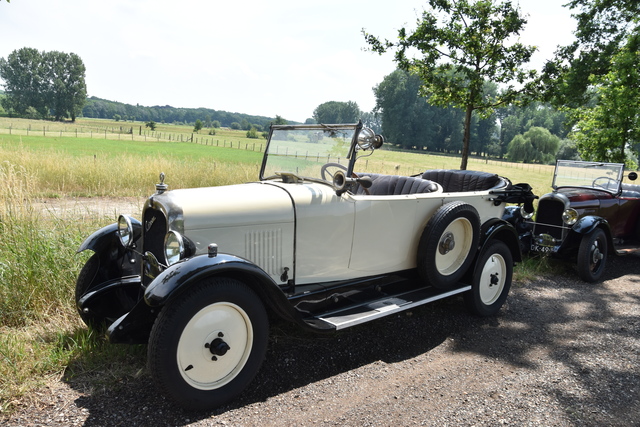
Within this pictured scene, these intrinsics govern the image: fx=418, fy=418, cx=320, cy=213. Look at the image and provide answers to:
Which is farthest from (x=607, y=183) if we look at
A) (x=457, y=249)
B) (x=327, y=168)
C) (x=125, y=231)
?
(x=125, y=231)

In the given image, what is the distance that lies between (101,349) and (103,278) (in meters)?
0.66

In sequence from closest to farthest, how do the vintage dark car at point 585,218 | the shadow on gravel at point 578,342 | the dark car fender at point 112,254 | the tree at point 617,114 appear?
the shadow on gravel at point 578,342 → the dark car fender at point 112,254 → the vintage dark car at point 585,218 → the tree at point 617,114

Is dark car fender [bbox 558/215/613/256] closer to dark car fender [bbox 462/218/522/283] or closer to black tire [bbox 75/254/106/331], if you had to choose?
dark car fender [bbox 462/218/522/283]

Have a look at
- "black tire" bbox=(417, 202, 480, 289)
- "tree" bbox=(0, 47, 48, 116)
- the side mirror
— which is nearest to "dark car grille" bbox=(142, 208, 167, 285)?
the side mirror

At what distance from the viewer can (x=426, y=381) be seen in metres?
3.25

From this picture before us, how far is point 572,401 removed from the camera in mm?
3062

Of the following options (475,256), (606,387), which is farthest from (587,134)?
(606,387)

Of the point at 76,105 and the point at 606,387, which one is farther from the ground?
the point at 76,105

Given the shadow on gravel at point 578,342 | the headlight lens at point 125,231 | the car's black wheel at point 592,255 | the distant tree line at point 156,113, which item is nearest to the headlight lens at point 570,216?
the car's black wheel at point 592,255

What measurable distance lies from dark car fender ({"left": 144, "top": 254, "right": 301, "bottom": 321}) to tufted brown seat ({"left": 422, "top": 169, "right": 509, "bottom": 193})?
3.43 metres

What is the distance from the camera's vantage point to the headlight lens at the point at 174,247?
9.15 feet

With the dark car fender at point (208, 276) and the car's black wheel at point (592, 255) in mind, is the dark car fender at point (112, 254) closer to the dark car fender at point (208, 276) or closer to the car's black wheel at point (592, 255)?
the dark car fender at point (208, 276)

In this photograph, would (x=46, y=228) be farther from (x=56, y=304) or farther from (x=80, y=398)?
(x=80, y=398)

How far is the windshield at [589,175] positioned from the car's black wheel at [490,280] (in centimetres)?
412
